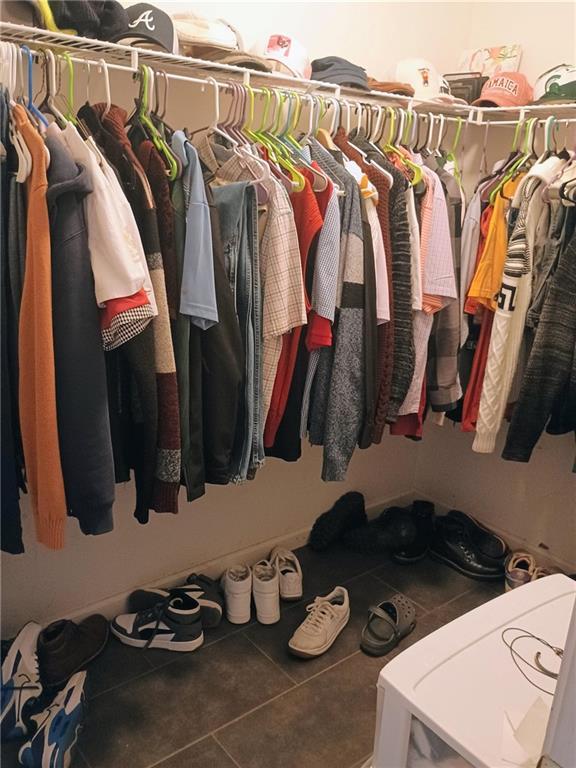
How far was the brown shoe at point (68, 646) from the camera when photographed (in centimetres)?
167

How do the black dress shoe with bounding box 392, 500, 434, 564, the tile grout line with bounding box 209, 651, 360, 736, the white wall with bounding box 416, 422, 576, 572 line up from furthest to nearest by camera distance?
1. the black dress shoe with bounding box 392, 500, 434, 564
2. the white wall with bounding box 416, 422, 576, 572
3. the tile grout line with bounding box 209, 651, 360, 736

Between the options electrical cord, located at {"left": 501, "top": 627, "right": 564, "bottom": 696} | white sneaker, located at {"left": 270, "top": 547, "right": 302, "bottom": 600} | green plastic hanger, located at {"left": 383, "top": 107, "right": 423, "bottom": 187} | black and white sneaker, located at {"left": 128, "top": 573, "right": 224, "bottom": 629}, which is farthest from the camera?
white sneaker, located at {"left": 270, "top": 547, "right": 302, "bottom": 600}

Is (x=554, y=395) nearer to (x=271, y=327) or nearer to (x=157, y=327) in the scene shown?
(x=271, y=327)

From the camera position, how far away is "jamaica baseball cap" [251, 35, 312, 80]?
167 cm

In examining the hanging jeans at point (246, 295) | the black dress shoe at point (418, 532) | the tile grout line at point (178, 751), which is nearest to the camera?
the hanging jeans at point (246, 295)

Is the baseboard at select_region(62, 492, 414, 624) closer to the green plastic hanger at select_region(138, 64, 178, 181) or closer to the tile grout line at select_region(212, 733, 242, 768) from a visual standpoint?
the tile grout line at select_region(212, 733, 242, 768)

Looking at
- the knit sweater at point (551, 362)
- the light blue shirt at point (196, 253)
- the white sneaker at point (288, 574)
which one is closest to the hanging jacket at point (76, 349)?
the light blue shirt at point (196, 253)

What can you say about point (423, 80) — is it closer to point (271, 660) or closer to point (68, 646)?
point (271, 660)

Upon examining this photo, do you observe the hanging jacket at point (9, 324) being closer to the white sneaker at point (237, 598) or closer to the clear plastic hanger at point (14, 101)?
the clear plastic hanger at point (14, 101)

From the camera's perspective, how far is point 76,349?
3.83 feet

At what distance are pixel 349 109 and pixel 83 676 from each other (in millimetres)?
1742

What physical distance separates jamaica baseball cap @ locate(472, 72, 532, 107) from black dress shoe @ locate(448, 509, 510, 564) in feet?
5.13

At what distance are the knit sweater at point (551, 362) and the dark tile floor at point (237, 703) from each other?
0.77 m

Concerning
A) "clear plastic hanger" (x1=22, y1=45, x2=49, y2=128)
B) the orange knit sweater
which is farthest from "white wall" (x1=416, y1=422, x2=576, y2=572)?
"clear plastic hanger" (x1=22, y1=45, x2=49, y2=128)
